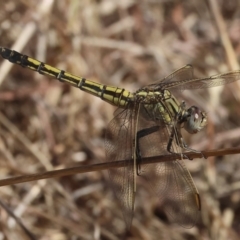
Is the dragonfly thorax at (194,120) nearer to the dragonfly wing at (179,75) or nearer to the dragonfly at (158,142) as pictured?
the dragonfly at (158,142)

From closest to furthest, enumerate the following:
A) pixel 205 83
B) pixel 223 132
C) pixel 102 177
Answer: pixel 205 83 → pixel 102 177 → pixel 223 132

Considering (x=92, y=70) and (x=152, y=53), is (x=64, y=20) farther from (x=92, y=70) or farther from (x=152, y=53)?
(x=152, y=53)

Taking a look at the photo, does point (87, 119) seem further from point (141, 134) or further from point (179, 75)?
point (141, 134)

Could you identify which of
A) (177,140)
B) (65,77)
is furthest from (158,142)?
(65,77)

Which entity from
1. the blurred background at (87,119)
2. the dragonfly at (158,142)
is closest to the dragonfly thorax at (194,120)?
the dragonfly at (158,142)

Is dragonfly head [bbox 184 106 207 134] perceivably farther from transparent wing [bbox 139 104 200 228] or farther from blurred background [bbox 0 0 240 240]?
blurred background [bbox 0 0 240 240]

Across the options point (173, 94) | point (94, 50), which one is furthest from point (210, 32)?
point (173, 94)
